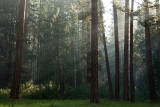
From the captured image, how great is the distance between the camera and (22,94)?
18.8 metres

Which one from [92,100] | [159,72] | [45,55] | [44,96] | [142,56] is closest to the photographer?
[92,100]

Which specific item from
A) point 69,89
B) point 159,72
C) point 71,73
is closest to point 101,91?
point 69,89

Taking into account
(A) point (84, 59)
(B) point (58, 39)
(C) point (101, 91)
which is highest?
(B) point (58, 39)

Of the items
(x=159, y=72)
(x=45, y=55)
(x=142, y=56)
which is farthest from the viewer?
(x=142, y=56)

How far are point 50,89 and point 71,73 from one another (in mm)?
9174

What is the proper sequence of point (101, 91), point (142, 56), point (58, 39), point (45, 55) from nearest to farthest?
1. point (58, 39)
2. point (101, 91)
3. point (45, 55)
4. point (142, 56)

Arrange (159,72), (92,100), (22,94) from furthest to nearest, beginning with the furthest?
(159,72) → (22,94) → (92,100)

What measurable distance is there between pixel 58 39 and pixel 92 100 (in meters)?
11.8

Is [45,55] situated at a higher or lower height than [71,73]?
higher

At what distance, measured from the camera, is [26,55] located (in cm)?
2736

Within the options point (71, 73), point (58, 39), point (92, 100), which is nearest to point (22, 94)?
point (58, 39)

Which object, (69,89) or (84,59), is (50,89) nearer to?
(69,89)

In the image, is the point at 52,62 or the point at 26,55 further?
the point at 52,62

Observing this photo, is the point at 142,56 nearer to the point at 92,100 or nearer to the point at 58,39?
the point at 58,39
